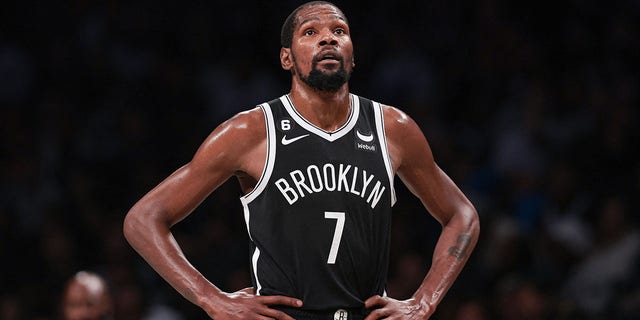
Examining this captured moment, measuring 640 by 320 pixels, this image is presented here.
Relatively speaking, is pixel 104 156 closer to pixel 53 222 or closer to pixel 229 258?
pixel 53 222

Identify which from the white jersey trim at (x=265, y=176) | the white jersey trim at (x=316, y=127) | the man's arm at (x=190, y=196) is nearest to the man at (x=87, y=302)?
the man's arm at (x=190, y=196)

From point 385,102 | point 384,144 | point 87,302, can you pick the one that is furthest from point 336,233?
point 385,102

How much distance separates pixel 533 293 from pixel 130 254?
11.3 ft

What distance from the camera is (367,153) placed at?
4.59 m

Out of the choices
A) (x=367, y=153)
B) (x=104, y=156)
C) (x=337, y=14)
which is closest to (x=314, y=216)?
(x=367, y=153)

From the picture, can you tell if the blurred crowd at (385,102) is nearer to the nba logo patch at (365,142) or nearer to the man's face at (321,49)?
the nba logo patch at (365,142)

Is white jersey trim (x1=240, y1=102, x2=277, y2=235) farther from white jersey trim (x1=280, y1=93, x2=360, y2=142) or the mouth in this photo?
the mouth

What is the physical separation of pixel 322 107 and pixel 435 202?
2.21 ft

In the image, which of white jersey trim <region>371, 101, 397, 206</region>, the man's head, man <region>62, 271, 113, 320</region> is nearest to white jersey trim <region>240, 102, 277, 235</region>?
the man's head

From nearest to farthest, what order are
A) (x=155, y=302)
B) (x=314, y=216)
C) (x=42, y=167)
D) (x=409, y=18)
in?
(x=314, y=216) < (x=155, y=302) < (x=42, y=167) < (x=409, y=18)

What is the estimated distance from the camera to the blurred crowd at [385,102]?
849 centimetres

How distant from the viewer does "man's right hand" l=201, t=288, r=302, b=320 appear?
14.1ft

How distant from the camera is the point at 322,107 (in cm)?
462

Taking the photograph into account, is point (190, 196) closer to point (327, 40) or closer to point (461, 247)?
point (327, 40)
